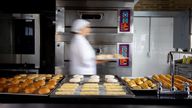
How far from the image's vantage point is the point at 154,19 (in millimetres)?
6031

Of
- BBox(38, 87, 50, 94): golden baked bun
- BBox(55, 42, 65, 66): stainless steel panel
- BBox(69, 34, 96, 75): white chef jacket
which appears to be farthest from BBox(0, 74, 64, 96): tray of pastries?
BBox(55, 42, 65, 66): stainless steel panel

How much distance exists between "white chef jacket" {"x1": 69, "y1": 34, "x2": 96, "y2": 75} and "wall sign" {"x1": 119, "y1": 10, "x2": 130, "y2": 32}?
69 cm

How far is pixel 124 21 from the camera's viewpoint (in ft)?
13.8

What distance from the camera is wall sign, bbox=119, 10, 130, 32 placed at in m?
4.19

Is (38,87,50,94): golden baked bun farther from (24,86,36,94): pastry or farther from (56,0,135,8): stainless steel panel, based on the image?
(56,0,135,8): stainless steel panel

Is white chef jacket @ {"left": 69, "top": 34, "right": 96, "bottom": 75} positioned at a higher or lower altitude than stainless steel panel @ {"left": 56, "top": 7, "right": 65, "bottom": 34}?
lower

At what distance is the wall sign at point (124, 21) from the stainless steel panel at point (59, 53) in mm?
897

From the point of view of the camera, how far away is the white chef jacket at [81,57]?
3746 mm

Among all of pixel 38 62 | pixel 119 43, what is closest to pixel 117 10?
pixel 119 43

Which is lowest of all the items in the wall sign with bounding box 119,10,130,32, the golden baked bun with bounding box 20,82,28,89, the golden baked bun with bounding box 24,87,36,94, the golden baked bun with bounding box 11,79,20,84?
the golden baked bun with bounding box 24,87,36,94

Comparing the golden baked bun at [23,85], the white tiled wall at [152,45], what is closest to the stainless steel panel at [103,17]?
the golden baked bun at [23,85]

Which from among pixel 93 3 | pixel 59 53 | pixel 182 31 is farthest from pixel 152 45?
pixel 59 53

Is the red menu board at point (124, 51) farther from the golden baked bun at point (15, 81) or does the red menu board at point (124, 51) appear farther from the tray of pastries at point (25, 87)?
the golden baked bun at point (15, 81)

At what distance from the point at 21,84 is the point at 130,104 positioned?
3.25 feet
